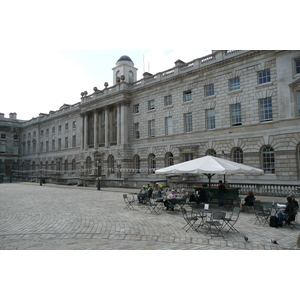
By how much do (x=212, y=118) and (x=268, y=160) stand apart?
24.0 feet

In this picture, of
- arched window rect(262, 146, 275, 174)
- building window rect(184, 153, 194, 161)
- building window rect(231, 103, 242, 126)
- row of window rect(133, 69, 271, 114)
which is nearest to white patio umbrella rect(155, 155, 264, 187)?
arched window rect(262, 146, 275, 174)

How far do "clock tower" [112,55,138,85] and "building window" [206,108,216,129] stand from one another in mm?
23565

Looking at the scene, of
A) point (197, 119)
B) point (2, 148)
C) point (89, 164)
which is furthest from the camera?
point (2, 148)

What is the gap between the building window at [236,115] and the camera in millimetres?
24856

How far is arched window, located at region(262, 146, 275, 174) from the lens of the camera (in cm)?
2242

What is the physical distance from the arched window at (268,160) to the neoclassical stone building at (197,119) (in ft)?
0.27

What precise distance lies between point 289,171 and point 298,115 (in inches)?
185

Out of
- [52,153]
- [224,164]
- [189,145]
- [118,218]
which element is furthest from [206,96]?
[52,153]

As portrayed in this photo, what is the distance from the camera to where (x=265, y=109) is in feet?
75.9

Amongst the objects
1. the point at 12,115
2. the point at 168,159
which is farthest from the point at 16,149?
the point at 168,159

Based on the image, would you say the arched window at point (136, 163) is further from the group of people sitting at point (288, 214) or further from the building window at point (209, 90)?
the group of people sitting at point (288, 214)

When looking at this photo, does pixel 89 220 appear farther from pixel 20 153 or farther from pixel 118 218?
pixel 20 153

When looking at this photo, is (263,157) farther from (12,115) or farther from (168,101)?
(12,115)

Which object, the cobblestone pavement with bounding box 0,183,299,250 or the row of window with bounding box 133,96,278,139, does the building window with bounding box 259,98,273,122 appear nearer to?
the row of window with bounding box 133,96,278,139
